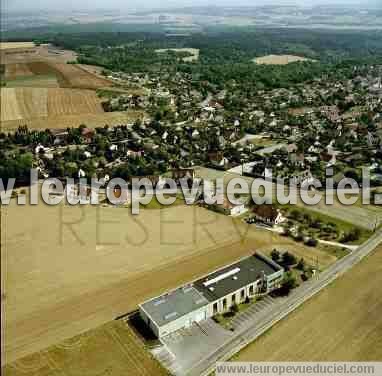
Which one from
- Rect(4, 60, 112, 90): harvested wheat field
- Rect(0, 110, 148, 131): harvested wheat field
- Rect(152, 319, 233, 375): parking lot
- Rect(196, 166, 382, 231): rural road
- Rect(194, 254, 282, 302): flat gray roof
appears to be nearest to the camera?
Rect(152, 319, 233, 375): parking lot

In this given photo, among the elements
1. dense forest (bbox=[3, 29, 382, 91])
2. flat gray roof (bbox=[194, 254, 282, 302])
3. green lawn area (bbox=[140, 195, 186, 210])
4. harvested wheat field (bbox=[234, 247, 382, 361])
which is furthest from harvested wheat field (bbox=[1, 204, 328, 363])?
dense forest (bbox=[3, 29, 382, 91])

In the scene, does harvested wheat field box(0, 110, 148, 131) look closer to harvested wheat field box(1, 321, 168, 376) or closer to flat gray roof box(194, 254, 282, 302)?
flat gray roof box(194, 254, 282, 302)

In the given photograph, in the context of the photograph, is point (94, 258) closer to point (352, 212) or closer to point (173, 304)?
point (173, 304)

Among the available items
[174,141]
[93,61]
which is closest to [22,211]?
[174,141]

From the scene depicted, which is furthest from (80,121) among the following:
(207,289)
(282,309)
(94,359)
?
(94,359)

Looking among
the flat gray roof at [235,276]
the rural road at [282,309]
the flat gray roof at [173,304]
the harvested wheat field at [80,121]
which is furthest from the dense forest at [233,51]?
the flat gray roof at [173,304]

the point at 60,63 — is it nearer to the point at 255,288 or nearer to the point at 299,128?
the point at 299,128

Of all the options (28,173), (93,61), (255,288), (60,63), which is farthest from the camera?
(93,61)
